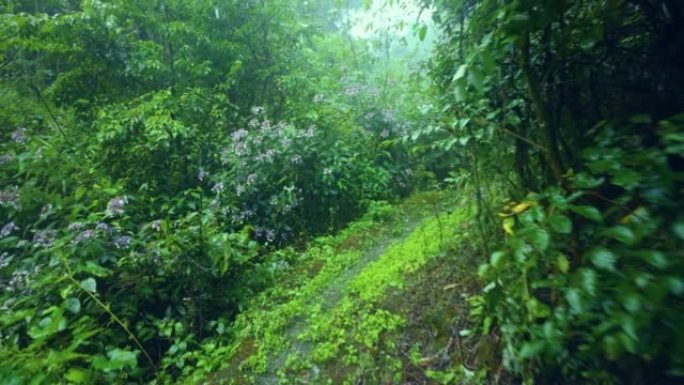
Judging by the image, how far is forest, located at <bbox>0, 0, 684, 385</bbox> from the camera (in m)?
1.43

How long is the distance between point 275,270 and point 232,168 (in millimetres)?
1723

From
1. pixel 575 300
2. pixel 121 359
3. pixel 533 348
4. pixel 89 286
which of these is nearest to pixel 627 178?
pixel 575 300

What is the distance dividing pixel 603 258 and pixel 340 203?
419cm

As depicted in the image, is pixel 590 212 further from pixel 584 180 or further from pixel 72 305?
pixel 72 305

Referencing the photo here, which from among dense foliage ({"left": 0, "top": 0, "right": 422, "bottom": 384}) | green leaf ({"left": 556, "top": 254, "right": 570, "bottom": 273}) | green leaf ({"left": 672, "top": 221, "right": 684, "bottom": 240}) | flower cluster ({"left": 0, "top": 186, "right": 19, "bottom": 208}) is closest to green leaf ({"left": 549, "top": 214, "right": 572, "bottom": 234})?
green leaf ({"left": 556, "top": 254, "right": 570, "bottom": 273})

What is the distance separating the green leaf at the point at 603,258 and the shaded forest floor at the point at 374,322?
3.15ft

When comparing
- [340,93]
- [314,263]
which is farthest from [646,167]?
[340,93]

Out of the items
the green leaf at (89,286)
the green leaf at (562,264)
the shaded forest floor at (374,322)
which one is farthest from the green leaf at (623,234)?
the green leaf at (89,286)

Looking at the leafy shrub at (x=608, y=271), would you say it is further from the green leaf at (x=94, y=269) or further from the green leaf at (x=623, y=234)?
the green leaf at (x=94, y=269)

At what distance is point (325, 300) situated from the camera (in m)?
3.32

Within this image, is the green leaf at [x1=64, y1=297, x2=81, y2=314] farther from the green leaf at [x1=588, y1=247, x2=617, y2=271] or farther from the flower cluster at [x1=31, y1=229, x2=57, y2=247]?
the green leaf at [x1=588, y1=247, x2=617, y2=271]

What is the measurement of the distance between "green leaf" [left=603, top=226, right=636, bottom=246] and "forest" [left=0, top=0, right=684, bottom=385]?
0.18 feet

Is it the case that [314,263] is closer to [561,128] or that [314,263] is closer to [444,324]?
[444,324]

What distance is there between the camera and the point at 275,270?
3967 mm
